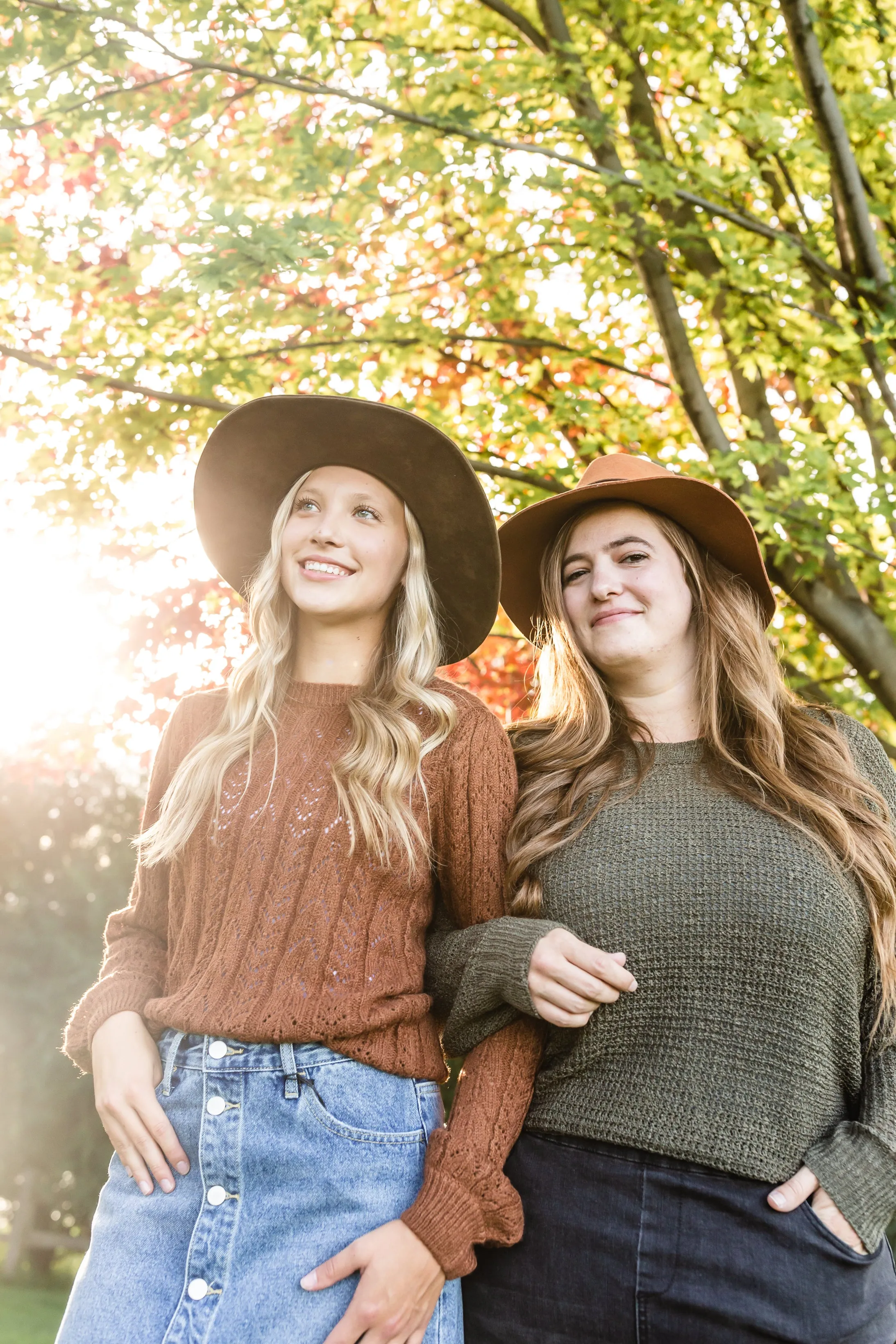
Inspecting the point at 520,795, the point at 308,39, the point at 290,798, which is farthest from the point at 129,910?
the point at 308,39

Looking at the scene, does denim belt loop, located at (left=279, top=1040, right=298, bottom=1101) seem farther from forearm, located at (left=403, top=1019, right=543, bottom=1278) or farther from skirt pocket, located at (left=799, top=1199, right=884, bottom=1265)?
skirt pocket, located at (left=799, top=1199, right=884, bottom=1265)

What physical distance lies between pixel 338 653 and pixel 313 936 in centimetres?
72

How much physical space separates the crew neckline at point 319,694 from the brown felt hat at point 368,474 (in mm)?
385

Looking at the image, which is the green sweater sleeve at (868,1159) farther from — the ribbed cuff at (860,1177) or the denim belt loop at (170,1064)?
the denim belt loop at (170,1064)

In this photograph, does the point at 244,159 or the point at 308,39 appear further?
the point at 244,159

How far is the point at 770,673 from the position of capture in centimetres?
276

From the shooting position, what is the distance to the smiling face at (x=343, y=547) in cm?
244

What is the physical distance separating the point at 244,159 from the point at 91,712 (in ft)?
8.67

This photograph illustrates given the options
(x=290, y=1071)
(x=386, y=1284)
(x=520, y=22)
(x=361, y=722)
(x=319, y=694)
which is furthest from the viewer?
(x=520, y=22)

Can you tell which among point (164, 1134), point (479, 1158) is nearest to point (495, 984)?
point (479, 1158)

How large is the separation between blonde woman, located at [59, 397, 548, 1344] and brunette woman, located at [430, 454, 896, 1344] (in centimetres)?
16

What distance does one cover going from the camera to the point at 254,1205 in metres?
1.93

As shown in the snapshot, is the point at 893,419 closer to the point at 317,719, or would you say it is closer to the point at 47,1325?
the point at 317,719

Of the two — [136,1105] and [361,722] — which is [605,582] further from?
[136,1105]
